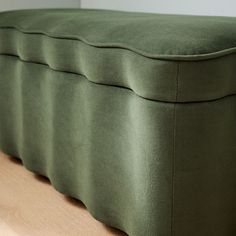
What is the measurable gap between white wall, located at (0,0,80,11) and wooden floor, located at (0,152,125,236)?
0.81 meters

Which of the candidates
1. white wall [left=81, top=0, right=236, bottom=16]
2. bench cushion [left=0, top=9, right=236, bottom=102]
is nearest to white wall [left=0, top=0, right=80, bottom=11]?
white wall [left=81, top=0, right=236, bottom=16]

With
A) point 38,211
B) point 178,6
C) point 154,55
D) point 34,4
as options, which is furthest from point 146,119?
point 34,4

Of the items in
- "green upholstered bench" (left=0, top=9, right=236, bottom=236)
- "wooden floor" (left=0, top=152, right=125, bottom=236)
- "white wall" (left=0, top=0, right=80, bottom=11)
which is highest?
"white wall" (left=0, top=0, right=80, bottom=11)

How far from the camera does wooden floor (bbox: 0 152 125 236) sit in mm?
1064

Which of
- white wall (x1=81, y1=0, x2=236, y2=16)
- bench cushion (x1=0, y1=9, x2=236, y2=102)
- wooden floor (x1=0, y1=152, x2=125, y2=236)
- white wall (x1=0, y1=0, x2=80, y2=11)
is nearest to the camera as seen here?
bench cushion (x1=0, y1=9, x2=236, y2=102)

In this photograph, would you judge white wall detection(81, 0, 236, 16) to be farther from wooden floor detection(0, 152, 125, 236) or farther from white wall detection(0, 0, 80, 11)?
wooden floor detection(0, 152, 125, 236)

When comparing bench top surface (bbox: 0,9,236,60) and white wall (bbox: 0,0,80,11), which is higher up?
bench top surface (bbox: 0,9,236,60)

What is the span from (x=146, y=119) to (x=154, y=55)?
0.12 meters

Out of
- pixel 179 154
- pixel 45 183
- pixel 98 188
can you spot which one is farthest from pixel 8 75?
pixel 179 154

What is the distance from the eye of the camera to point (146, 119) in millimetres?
810

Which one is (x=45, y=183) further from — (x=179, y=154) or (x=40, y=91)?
(x=179, y=154)

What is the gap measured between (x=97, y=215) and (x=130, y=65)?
39 centimetres

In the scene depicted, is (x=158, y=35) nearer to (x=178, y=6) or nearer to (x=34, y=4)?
(x=178, y=6)

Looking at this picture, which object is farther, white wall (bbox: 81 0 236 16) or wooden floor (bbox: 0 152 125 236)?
white wall (bbox: 81 0 236 16)
